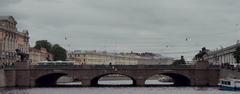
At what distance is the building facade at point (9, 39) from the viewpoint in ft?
491

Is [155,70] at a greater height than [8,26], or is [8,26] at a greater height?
[8,26]

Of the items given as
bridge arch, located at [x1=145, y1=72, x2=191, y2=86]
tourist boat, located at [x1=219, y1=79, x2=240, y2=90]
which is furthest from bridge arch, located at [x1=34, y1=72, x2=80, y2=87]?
tourist boat, located at [x1=219, y1=79, x2=240, y2=90]

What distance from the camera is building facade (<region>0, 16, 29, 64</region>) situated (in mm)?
149625

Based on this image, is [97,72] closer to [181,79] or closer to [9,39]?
[181,79]

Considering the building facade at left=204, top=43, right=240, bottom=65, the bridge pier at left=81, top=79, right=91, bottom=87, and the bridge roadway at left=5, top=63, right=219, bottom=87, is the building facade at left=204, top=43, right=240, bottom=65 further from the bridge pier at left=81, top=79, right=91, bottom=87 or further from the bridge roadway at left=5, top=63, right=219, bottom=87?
the bridge pier at left=81, top=79, right=91, bottom=87

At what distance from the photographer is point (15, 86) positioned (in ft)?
375

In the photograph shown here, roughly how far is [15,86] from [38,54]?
8075 centimetres

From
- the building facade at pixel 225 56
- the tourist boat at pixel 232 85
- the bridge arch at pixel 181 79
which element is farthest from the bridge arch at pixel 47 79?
the building facade at pixel 225 56

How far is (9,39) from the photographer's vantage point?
157000 millimetres

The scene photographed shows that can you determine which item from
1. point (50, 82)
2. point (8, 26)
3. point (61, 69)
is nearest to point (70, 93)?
point (61, 69)

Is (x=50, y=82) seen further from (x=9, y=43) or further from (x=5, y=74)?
(x=9, y=43)

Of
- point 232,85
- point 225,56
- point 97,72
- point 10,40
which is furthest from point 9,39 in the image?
point 232,85

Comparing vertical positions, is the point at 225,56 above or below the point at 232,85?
above

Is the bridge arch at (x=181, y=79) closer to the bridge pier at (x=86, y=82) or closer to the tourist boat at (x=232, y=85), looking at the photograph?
the bridge pier at (x=86, y=82)
